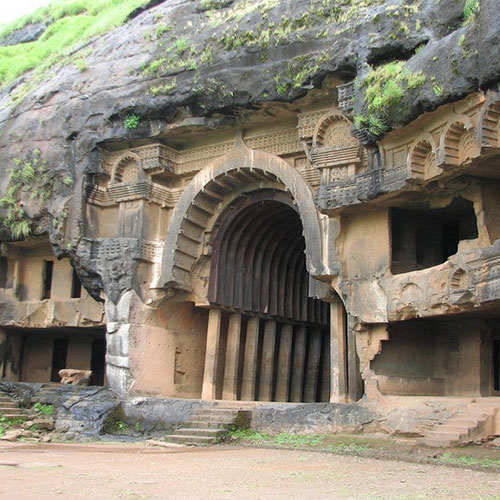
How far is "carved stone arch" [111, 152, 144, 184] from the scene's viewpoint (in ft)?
61.0

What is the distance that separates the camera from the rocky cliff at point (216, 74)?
12680 millimetres

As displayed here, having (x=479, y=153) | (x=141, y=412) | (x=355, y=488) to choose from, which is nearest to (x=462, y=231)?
(x=479, y=153)

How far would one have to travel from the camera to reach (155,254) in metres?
18.3

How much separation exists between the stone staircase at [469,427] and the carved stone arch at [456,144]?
4.04 metres

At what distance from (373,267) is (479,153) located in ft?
11.4

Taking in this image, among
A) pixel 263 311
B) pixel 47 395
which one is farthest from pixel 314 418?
pixel 47 395

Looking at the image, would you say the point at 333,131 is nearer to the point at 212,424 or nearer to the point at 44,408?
the point at 212,424

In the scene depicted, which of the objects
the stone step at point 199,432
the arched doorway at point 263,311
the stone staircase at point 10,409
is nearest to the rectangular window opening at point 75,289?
the stone staircase at point 10,409

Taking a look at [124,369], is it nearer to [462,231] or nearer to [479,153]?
[462,231]

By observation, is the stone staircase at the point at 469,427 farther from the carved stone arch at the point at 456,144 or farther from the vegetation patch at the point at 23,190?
the vegetation patch at the point at 23,190

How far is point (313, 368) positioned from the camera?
20.3 m

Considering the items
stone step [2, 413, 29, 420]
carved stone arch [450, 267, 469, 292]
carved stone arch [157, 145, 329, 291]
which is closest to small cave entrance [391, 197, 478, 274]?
carved stone arch [450, 267, 469, 292]

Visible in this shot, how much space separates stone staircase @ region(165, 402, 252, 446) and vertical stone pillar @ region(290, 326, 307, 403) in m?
4.39

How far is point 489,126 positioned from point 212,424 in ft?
Result: 24.8
